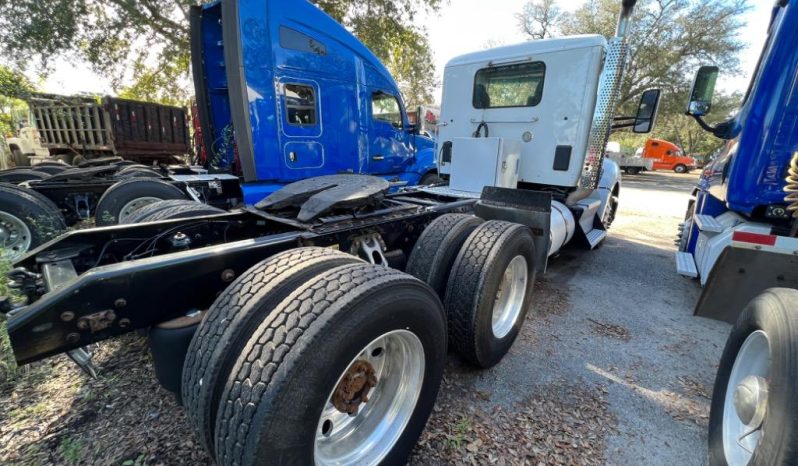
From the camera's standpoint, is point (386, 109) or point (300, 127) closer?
point (300, 127)

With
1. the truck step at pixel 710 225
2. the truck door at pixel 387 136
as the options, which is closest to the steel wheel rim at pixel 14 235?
the truck door at pixel 387 136

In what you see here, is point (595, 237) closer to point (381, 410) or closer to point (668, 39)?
point (381, 410)

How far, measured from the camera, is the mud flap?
2.21 m

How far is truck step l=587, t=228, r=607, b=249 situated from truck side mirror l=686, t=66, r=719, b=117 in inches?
78.3

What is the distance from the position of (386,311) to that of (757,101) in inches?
122

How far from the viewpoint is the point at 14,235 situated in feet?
12.9

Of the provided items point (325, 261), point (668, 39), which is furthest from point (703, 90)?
point (668, 39)

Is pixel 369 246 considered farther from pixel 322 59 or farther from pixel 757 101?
pixel 322 59

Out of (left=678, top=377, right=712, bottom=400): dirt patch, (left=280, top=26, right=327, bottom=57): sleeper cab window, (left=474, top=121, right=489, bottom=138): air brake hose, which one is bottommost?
(left=678, top=377, right=712, bottom=400): dirt patch

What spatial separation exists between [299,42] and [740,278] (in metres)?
5.68

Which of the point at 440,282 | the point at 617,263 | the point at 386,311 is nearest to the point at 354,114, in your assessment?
the point at 440,282

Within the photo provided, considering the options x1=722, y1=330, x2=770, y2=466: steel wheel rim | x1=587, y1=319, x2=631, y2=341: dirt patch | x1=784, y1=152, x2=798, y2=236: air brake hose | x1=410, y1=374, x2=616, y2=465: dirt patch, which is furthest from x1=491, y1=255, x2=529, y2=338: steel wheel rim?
x1=784, y1=152, x2=798, y2=236: air brake hose

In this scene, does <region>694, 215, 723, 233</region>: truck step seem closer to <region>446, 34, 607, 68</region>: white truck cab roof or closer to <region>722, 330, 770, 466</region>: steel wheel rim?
<region>722, 330, 770, 466</region>: steel wheel rim

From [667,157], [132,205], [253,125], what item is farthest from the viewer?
[667,157]
